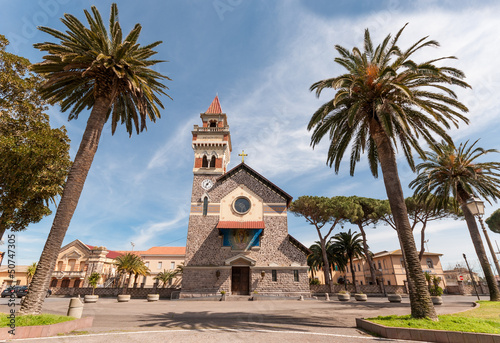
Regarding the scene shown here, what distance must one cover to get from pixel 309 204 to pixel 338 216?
15.0ft

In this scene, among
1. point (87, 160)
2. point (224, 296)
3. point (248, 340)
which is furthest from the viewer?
point (224, 296)

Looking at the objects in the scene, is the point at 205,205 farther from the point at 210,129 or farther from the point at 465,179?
the point at 465,179

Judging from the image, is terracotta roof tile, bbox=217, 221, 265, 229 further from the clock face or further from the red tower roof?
the red tower roof

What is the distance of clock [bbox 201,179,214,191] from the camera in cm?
3103

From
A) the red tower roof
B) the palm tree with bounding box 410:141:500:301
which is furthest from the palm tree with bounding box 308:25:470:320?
the red tower roof

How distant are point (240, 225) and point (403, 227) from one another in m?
18.7

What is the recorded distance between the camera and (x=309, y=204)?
3672cm

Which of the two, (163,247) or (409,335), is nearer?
Result: (409,335)

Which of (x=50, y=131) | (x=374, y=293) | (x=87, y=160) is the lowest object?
(x=374, y=293)

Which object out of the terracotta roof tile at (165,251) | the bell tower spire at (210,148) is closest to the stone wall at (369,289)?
the bell tower spire at (210,148)

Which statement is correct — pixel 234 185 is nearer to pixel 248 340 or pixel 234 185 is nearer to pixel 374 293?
pixel 248 340

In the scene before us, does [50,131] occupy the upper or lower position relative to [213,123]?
lower

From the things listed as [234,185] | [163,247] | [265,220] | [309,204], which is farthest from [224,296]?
[163,247]

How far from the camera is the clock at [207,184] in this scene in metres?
31.0
